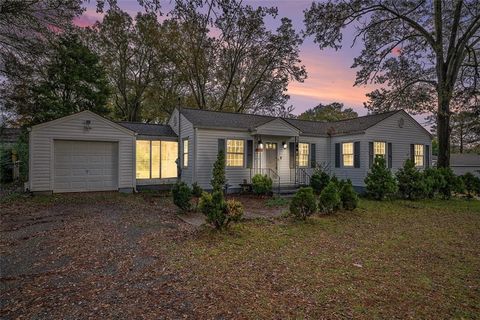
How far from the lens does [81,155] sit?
1266cm

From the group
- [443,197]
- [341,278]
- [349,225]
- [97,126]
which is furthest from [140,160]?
[443,197]

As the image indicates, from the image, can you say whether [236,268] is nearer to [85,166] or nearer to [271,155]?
→ [271,155]

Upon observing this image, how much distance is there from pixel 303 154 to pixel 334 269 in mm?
11973

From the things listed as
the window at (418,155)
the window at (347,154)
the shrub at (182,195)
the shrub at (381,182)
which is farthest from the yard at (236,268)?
the window at (418,155)

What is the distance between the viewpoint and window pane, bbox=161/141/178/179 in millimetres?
15109

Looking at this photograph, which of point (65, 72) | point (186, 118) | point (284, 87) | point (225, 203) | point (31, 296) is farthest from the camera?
point (284, 87)

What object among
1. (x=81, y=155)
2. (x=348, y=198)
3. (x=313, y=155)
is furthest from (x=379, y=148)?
(x=81, y=155)

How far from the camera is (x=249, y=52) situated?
24078 mm

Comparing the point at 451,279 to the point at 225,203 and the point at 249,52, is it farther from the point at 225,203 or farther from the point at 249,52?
the point at 249,52

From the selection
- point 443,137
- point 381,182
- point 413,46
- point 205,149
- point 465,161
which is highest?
point 413,46

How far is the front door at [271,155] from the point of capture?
48.2 ft

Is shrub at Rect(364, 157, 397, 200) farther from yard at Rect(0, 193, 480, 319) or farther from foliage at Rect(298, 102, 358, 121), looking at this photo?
foliage at Rect(298, 102, 358, 121)

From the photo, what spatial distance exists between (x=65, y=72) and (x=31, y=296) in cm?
1923

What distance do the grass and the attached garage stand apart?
8636 mm
